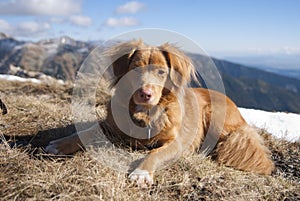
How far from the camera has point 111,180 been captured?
3.21 m

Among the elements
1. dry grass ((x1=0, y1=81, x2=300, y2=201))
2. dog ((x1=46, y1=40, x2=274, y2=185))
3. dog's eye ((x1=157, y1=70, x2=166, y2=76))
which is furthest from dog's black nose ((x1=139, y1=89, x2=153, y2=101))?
dry grass ((x1=0, y1=81, x2=300, y2=201))

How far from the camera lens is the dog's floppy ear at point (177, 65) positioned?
178 inches

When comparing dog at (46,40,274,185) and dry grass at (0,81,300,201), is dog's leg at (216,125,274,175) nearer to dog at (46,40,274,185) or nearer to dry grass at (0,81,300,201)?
dog at (46,40,274,185)

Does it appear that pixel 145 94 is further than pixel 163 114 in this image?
No

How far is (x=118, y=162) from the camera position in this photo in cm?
382

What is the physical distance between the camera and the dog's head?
4188 millimetres

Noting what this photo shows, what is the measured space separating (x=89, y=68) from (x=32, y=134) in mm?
5863

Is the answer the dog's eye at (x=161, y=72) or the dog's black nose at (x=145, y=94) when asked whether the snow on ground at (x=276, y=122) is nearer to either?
the dog's eye at (x=161, y=72)

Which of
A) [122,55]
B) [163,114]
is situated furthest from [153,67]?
[163,114]

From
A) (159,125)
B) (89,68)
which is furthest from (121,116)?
(89,68)

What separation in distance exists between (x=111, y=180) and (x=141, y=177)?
35 cm

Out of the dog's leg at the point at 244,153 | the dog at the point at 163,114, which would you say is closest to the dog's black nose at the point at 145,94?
the dog at the point at 163,114

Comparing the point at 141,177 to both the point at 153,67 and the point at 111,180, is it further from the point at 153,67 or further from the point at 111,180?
the point at 153,67

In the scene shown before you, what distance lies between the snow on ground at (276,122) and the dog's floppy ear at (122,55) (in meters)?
3.43
